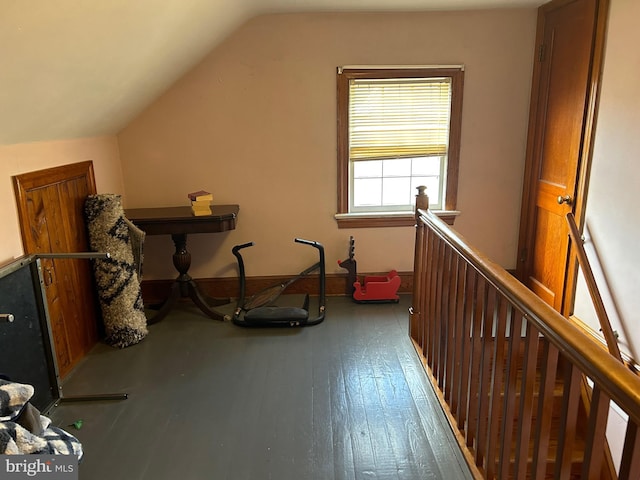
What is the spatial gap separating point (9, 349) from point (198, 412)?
35.6 inches

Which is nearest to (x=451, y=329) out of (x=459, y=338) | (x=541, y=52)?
(x=459, y=338)

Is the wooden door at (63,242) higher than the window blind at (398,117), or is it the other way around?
the window blind at (398,117)

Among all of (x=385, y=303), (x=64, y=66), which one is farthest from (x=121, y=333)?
(x=385, y=303)

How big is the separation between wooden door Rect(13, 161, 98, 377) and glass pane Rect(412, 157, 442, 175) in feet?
7.90

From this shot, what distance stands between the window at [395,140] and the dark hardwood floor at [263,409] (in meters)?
1.06

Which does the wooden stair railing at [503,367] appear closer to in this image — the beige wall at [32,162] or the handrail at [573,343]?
the handrail at [573,343]

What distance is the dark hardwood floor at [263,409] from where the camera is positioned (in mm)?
1965

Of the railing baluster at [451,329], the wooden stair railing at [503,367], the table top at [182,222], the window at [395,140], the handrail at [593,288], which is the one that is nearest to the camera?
the wooden stair railing at [503,367]

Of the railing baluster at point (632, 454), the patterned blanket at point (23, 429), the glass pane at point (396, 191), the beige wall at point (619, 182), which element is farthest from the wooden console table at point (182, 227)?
the railing baluster at point (632, 454)

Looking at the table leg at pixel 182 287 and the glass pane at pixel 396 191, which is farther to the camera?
the glass pane at pixel 396 191

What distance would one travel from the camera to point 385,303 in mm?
3676

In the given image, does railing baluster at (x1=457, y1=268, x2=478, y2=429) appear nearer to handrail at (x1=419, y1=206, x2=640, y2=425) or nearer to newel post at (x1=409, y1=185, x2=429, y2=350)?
handrail at (x1=419, y1=206, x2=640, y2=425)

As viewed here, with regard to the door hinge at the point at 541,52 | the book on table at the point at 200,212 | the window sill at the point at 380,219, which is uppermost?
the door hinge at the point at 541,52

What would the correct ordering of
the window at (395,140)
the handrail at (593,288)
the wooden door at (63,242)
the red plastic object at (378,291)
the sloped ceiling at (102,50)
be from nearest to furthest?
the sloped ceiling at (102,50)
the wooden door at (63,242)
the handrail at (593,288)
the window at (395,140)
the red plastic object at (378,291)
